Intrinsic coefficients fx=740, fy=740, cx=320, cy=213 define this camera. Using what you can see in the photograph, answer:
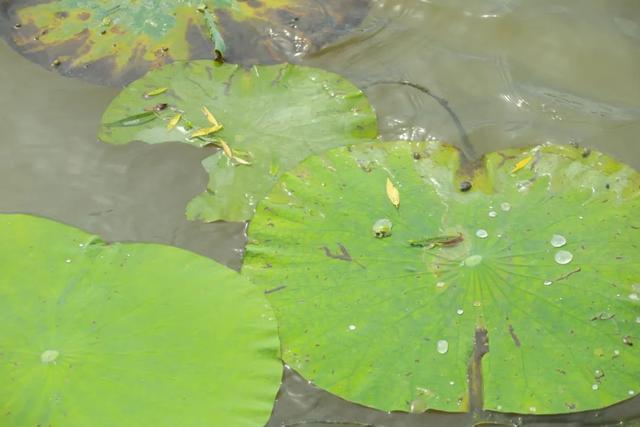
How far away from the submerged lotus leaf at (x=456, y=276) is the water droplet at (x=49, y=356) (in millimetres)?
503

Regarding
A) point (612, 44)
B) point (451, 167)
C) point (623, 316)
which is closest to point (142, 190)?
point (451, 167)

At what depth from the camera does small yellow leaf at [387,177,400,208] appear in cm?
195

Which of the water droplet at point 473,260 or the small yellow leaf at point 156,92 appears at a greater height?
the small yellow leaf at point 156,92

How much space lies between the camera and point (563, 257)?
183 cm

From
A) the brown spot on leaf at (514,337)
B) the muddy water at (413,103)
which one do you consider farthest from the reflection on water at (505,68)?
the brown spot on leaf at (514,337)

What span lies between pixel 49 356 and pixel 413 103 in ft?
4.26

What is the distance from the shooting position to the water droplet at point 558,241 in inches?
72.8

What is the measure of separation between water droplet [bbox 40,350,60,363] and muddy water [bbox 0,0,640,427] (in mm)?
453

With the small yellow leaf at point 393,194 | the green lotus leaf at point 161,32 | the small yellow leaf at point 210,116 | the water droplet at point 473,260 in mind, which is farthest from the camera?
the green lotus leaf at point 161,32

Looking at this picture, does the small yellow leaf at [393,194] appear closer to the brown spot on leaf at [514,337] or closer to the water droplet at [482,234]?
the water droplet at [482,234]

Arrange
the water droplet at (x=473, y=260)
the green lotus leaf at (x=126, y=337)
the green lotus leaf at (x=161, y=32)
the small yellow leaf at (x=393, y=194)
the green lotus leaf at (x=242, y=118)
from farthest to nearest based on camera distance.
A: the green lotus leaf at (x=161, y=32), the green lotus leaf at (x=242, y=118), the small yellow leaf at (x=393, y=194), the water droplet at (x=473, y=260), the green lotus leaf at (x=126, y=337)

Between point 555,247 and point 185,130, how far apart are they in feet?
3.66

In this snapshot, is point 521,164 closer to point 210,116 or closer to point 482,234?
point 482,234

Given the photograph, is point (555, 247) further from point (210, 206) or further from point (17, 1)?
point (17, 1)
